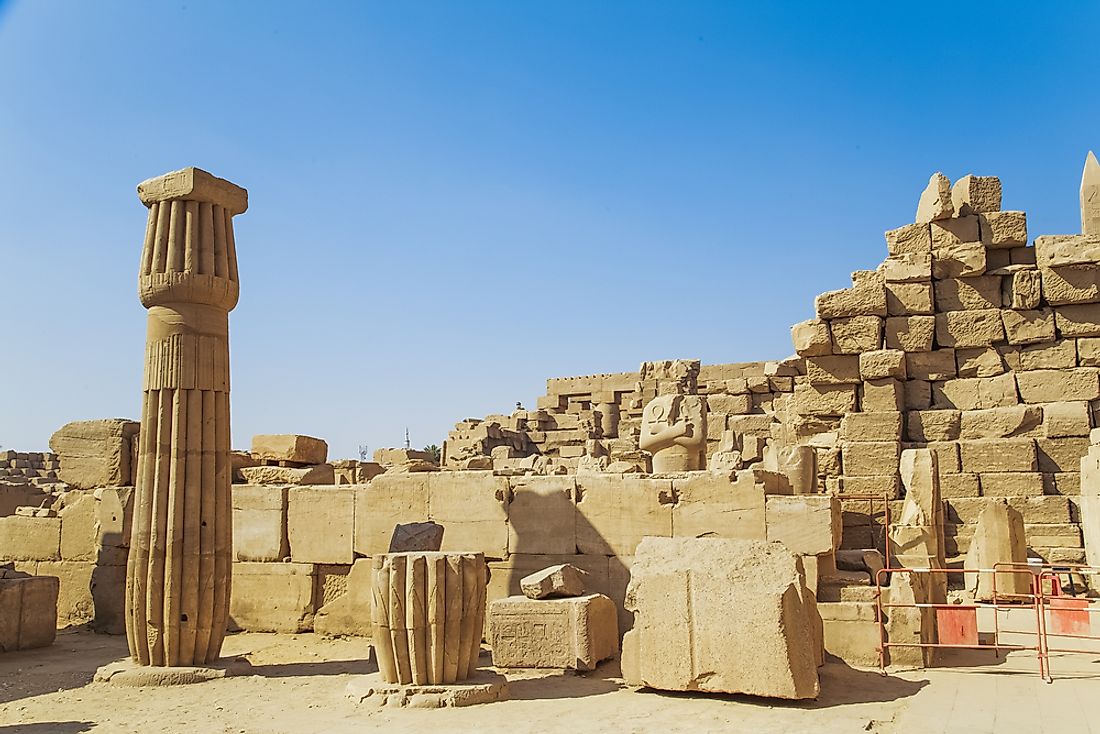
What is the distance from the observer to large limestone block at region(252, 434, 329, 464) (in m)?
11.8

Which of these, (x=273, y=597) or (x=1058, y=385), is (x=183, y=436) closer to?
(x=273, y=597)

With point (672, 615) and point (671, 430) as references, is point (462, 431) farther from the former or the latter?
point (672, 615)

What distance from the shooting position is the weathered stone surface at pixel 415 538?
834 cm

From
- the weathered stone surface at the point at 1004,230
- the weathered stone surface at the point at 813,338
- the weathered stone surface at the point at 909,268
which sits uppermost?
the weathered stone surface at the point at 1004,230

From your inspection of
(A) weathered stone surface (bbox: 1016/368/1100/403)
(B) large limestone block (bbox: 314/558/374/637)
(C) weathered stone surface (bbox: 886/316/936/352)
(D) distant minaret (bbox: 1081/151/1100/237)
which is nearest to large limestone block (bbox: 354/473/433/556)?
(B) large limestone block (bbox: 314/558/374/637)

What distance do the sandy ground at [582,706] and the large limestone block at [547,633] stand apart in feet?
0.43

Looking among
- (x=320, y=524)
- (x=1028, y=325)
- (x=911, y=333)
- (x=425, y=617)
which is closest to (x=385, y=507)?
(x=320, y=524)

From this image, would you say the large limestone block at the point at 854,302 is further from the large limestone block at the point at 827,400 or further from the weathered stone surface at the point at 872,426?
the weathered stone surface at the point at 872,426

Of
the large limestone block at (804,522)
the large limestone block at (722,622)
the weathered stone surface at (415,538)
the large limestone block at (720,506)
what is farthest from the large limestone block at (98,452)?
the large limestone block at (804,522)

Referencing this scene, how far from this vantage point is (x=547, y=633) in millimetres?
7754

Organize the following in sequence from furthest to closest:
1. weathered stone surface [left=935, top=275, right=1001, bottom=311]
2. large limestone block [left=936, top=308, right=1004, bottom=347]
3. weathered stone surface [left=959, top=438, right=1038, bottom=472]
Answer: weathered stone surface [left=935, top=275, right=1001, bottom=311] → large limestone block [left=936, top=308, right=1004, bottom=347] → weathered stone surface [left=959, top=438, right=1038, bottom=472]

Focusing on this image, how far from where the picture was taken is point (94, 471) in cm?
1110

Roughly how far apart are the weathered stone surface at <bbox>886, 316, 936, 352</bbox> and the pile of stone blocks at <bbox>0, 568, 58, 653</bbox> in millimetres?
10974

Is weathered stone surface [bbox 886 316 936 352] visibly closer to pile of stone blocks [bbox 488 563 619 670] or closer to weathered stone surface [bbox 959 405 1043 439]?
weathered stone surface [bbox 959 405 1043 439]
